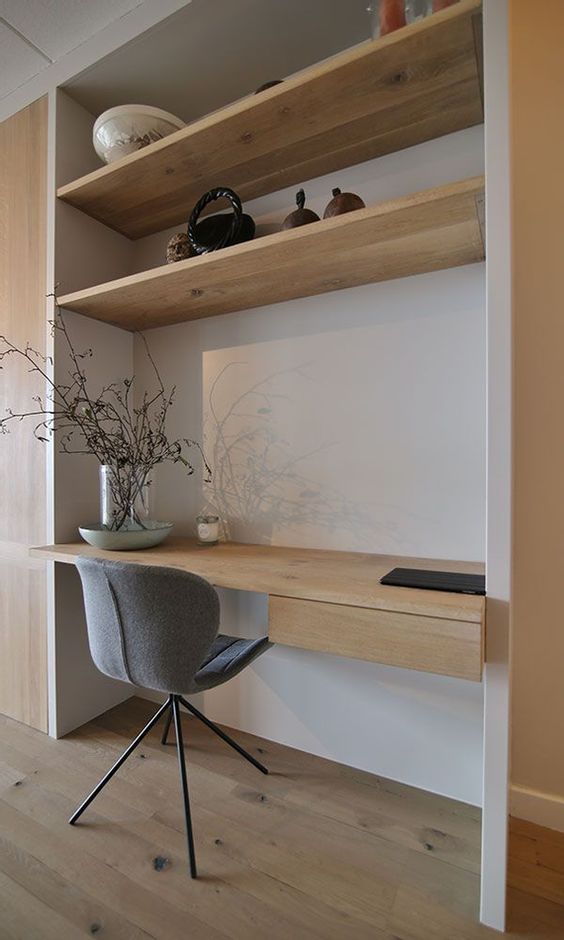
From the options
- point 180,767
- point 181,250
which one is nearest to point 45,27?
point 181,250

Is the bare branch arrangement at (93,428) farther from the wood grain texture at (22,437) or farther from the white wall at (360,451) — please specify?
the white wall at (360,451)

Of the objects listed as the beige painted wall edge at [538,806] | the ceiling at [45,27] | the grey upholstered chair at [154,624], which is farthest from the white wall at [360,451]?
the ceiling at [45,27]

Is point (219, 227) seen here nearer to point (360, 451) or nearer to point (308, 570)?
point (360, 451)

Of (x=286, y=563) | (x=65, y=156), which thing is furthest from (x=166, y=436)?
(x=65, y=156)

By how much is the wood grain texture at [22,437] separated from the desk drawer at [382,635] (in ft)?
3.98

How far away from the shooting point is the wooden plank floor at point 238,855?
3.33 feet

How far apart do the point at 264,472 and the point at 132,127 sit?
135 centimetres

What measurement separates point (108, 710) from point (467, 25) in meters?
2.61

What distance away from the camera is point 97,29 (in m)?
1.60

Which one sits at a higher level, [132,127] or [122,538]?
[132,127]

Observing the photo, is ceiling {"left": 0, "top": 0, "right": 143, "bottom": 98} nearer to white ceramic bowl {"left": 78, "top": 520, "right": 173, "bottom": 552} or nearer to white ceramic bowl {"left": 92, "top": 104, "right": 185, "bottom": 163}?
white ceramic bowl {"left": 92, "top": 104, "right": 185, "bottom": 163}

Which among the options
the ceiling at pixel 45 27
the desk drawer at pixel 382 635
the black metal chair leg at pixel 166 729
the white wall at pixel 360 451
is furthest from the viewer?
the black metal chair leg at pixel 166 729

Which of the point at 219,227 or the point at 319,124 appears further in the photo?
the point at 219,227

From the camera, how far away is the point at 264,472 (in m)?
1.74
